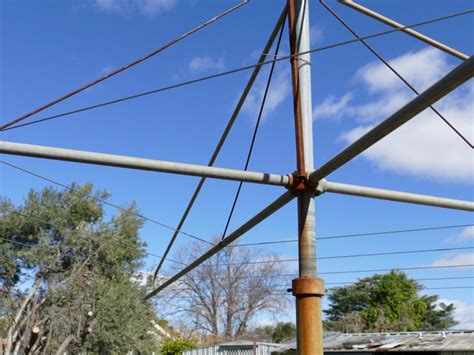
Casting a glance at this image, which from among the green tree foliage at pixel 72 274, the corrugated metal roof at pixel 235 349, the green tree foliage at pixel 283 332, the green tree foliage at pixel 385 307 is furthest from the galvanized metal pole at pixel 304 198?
the green tree foliage at pixel 283 332

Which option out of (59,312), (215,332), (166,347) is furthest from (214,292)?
(59,312)

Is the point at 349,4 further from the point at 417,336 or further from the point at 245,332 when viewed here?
the point at 245,332

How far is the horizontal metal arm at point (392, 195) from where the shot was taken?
17.2 feet

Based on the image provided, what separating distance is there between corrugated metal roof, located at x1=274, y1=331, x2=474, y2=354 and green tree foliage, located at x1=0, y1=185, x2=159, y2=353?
914 centimetres

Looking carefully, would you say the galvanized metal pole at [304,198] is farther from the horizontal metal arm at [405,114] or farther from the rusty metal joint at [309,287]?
the horizontal metal arm at [405,114]

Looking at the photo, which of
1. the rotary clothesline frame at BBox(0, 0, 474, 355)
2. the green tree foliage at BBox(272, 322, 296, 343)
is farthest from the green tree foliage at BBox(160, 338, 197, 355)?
the rotary clothesline frame at BBox(0, 0, 474, 355)

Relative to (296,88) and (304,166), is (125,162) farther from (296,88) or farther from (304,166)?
(296,88)

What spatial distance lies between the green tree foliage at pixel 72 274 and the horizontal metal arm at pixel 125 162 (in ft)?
66.2

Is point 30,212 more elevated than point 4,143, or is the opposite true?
point 30,212

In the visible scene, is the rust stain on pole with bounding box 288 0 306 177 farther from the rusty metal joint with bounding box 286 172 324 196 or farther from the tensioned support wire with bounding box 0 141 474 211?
the tensioned support wire with bounding box 0 141 474 211

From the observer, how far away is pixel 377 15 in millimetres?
5684

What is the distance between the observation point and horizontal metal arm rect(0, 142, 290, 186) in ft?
13.8

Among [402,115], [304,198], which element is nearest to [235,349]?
[304,198]

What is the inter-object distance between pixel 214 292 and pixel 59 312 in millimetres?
19789
